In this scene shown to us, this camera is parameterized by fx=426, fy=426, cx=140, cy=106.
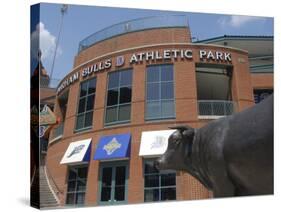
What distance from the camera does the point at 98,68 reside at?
15.3 metres

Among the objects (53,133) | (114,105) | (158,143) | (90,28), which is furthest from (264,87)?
(53,133)

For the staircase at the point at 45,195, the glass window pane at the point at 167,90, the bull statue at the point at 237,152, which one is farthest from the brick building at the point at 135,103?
the bull statue at the point at 237,152

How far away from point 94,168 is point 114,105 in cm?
232

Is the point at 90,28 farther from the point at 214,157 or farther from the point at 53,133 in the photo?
the point at 214,157

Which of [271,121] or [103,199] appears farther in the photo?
[103,199]

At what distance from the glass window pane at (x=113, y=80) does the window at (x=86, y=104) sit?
0.59 m

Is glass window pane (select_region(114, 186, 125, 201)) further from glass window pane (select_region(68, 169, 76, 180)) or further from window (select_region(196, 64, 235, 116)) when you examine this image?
window (select_region(196, 64, 235, 116))

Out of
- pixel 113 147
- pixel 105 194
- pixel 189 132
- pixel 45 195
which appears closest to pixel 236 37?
pixel 113 147

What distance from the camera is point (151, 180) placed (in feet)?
47.5

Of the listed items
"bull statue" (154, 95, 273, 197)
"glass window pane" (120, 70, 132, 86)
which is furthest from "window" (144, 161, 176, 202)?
"bull statue" (154, 95, 273, 197)

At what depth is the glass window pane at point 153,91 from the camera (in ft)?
50.0

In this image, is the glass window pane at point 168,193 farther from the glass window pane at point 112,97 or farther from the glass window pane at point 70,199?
the glass window pane at point 112,97

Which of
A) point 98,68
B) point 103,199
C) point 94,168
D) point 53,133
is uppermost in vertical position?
point 98,68

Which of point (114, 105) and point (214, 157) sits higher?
point (114, 105)
